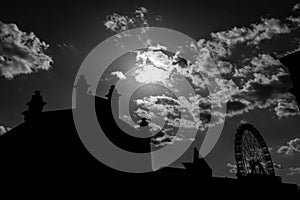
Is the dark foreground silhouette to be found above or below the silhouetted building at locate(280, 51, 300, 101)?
below

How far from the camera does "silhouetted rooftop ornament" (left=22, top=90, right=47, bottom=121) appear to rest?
1955 cm

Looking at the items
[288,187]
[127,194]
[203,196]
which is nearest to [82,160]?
[127,194]

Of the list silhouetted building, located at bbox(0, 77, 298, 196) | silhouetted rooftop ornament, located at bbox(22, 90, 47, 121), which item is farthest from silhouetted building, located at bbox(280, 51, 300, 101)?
silhouetted rooftop ornament, located at bbox(22, 90, 47, 121)

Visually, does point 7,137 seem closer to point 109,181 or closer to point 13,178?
point 13,178

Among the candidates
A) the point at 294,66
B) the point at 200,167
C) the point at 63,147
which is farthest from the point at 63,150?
the point at 294,66

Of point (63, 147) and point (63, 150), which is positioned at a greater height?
point (63, 147)

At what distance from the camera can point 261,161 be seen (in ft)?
95.5

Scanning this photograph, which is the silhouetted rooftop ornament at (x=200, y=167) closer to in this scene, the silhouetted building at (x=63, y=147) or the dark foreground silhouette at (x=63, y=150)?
the dark foreground silhouette at (x=63, y=150)

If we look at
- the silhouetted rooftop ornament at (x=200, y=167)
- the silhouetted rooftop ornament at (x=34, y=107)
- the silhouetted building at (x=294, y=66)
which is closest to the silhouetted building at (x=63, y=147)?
the silhouetted rooftop ornament at (x=34, y=107)

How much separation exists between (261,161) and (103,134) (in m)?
20.3

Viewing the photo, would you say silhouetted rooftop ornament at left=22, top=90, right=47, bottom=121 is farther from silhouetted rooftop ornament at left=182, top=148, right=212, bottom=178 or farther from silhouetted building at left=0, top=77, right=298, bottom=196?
silhouetted rooftop ornament at left=182, top=148, right=212, bottom=178

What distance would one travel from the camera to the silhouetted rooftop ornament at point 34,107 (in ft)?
64.1

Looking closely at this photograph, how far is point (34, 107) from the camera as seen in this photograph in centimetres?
2005

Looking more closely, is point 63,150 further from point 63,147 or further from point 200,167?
Result: point 200,167
